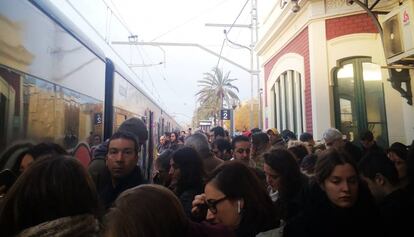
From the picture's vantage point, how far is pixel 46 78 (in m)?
3.40

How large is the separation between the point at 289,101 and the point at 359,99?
4023 mm

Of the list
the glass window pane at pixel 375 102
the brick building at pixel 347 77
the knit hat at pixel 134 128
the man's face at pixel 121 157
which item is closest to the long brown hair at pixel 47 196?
the man's face at pixel 121 157

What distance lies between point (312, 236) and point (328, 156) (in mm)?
694

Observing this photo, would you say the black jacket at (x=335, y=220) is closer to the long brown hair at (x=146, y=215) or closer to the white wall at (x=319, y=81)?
the long brown hair at (x=146, y=215)

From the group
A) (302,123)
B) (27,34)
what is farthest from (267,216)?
(302,123)

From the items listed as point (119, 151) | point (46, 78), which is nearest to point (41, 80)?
point (46, 78)

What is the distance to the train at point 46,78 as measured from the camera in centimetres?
272

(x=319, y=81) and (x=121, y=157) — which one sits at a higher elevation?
(x=319, y=81)

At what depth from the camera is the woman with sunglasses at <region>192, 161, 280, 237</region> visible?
223 centimetres

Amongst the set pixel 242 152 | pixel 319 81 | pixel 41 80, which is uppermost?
pixel 319 81

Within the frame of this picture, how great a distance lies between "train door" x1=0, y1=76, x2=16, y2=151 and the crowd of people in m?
0.12

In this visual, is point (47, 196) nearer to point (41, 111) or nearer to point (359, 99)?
point (41, 111)

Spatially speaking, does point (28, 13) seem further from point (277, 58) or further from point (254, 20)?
point (254, 20)

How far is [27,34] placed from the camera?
3.03 m
